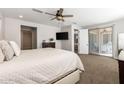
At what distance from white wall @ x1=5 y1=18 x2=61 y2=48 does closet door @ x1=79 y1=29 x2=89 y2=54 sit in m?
1.77

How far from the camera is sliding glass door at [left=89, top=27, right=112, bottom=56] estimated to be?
6727 millimetres

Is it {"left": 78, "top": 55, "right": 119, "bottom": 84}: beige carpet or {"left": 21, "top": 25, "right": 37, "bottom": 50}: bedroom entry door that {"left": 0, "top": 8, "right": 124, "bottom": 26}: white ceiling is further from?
{"left": 78, "top": 55, "right": 119, "bottom": 84}: beige carpet

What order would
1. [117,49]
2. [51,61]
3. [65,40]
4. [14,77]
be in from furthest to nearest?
[65,40] → [117,49] → [51,61] → [14,77]

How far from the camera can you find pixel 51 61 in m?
1.56

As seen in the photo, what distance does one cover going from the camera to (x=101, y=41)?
712cm

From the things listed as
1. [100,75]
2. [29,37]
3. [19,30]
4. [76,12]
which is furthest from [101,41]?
[19,30]

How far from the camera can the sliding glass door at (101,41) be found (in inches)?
265

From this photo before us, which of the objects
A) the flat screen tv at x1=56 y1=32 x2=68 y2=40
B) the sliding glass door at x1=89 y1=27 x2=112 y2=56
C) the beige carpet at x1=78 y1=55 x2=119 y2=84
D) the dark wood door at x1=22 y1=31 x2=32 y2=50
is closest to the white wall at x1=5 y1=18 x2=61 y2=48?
the flat screen tv at x1=56 y1=32 x2=68 y2=40

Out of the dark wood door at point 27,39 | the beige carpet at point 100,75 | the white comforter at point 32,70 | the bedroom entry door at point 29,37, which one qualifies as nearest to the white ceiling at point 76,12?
the bedroom entry door at point 29,37

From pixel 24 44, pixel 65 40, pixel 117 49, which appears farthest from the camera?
pixel 65 40
